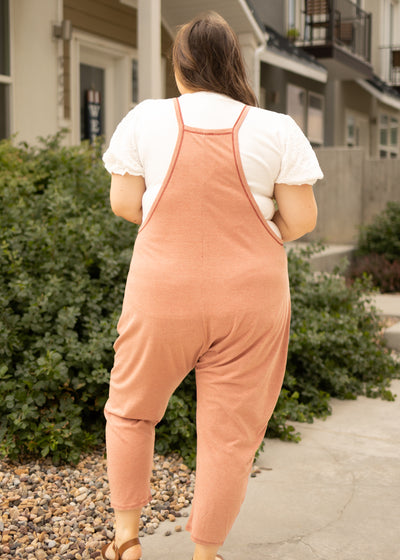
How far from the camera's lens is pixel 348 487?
3182 millimetres

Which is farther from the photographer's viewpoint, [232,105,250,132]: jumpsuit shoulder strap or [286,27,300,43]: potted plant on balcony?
[286,27,300,43]: potted plant on balcony

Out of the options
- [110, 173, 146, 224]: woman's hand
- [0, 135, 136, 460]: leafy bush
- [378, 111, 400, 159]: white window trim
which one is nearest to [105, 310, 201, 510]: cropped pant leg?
[110, 173, 146, 224]: woman's hand

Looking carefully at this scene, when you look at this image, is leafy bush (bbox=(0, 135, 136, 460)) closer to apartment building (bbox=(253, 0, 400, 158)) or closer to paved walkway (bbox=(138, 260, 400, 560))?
paved walkway (bbox=(138, 260, 400, 560))

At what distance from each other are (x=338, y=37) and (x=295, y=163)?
51.3ft

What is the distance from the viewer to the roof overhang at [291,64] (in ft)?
38.1

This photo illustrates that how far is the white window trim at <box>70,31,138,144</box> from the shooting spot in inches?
345

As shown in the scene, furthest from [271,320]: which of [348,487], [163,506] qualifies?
[348,487]

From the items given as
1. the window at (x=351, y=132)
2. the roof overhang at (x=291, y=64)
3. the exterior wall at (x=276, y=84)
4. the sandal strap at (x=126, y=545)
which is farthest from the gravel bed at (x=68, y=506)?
the window at (x=351, y=132)

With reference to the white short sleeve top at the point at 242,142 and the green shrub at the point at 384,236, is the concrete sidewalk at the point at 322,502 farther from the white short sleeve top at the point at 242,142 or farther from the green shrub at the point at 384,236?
the green shrub at the point at 384,236

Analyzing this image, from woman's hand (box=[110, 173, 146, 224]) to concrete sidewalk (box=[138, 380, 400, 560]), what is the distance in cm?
128

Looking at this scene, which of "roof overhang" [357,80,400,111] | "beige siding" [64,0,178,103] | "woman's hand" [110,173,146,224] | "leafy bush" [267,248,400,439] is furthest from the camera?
"roof overhang" [357,80,400,111]

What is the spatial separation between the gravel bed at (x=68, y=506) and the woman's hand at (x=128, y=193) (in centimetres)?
128

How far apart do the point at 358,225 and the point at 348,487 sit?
26.8 feet

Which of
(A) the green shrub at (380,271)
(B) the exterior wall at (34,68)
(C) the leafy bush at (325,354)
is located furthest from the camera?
(A) the green shrub at (380,271)
